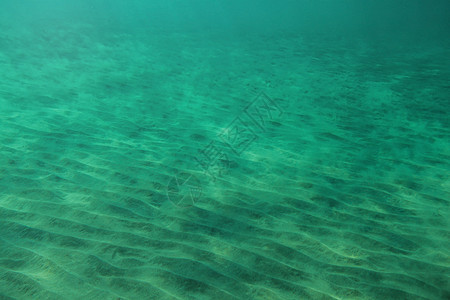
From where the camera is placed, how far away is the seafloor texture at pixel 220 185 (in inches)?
99.3

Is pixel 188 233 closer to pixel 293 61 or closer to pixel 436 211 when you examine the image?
pixel 436 211

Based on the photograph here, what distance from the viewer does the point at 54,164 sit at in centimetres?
395

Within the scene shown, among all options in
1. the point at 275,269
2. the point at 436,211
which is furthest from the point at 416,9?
the point at 275,269

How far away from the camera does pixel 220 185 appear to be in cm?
375

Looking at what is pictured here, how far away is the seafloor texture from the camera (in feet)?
8.27

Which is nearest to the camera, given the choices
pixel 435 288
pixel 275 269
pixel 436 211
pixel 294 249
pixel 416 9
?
pixel 435 288

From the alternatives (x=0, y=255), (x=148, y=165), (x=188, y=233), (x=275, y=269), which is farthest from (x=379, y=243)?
(x=0, y=255)

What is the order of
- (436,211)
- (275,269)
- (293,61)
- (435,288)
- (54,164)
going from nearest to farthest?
(435,288)
(275,269)
(436,211)
(54,164)
(293,61)

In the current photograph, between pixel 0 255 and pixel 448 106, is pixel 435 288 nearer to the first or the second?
pixel 0 255

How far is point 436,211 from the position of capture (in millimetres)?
3309

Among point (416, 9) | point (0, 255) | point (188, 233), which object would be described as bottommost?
point (416, 9)

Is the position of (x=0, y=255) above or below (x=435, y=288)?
above

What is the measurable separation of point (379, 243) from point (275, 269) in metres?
1.07

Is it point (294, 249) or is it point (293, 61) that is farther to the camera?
point (293, 61)
